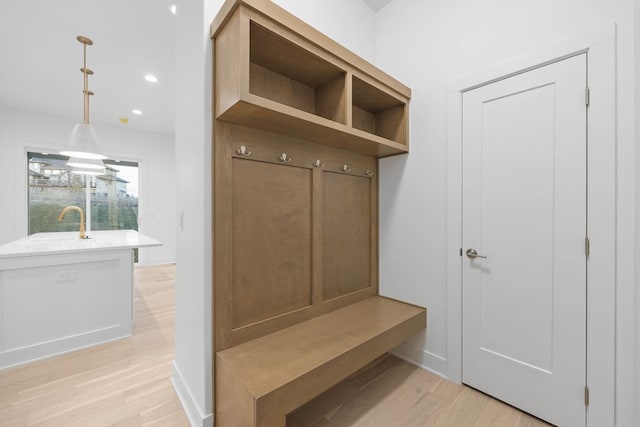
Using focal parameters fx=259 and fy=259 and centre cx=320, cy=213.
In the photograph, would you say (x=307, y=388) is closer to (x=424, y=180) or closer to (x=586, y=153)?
(x=424, y=180)

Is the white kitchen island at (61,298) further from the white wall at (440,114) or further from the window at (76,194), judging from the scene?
the window at (76,194)

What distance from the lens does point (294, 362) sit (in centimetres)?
128

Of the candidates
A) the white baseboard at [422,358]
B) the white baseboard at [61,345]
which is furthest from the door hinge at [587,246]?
the white baseboard at [61,345]

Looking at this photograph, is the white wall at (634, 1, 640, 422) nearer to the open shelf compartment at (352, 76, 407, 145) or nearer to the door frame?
the door frame

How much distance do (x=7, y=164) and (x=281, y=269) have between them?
5773mm

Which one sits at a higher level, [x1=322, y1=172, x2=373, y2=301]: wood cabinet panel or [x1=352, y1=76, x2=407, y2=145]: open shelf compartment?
[x1=352, y1=76, x2=407, y2=145]: open shelf compartment

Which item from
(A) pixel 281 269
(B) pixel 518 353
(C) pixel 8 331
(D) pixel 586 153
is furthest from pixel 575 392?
(C) pixel 8 331

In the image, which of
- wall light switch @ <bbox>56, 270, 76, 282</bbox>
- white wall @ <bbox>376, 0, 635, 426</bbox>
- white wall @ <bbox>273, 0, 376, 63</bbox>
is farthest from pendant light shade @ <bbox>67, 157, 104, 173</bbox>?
white wall @ <bbox>376, 0, 635, 426</bbox>

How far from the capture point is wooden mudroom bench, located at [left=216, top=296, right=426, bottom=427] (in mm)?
1096

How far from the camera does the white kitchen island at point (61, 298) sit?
210 centimetres

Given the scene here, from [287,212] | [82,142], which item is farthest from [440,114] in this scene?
[82,142]

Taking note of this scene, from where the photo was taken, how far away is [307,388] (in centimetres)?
121

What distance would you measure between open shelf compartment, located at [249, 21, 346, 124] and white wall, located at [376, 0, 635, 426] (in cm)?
79

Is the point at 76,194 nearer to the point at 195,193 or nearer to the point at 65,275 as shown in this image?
the point at 65,275
